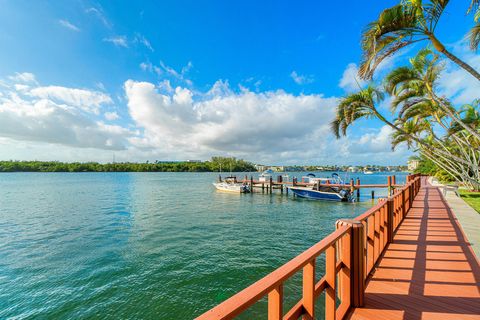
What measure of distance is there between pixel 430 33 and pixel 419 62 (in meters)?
4.24

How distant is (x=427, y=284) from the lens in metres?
3.36

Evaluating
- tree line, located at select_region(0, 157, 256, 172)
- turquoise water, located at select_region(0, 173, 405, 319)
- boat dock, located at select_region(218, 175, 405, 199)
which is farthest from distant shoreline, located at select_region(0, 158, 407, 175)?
turquoise water, located at select_region(0, 173, 405, 319)

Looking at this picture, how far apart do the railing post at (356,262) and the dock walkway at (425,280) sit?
134mm

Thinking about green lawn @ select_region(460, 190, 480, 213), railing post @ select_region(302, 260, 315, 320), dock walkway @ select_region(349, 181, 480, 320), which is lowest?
dock walkway @ select_region(349, 181, 480, 320)

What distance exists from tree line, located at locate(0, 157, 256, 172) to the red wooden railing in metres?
100

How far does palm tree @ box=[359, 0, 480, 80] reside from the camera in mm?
5469

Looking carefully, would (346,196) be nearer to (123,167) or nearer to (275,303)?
(275,303)

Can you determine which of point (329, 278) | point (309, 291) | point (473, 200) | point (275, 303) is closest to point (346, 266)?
point (329, 278)

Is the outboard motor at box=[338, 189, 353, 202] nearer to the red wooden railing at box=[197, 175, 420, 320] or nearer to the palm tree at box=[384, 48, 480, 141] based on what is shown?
the palm tree at box=[384, 48, 480, 141]

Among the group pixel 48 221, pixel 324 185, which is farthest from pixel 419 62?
pixel 48 221

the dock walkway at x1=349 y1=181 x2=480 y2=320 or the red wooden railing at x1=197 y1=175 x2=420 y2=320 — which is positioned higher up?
the red wooden railing at x1=197 y1=175 x2=420 y2=320

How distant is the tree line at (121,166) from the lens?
10953 cm

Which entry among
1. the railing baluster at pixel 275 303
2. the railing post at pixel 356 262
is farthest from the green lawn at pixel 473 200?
the railing baluster at pixel 275 303

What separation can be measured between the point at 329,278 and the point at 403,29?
664cm
